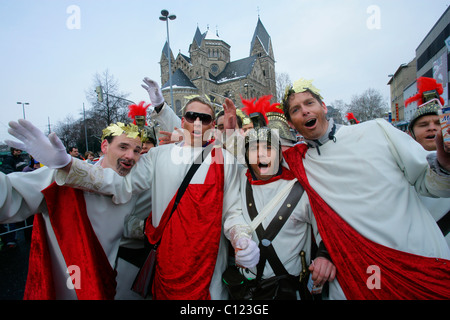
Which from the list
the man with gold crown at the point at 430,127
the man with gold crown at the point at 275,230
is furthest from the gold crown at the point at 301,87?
the man with gold crown at the point at 430,127

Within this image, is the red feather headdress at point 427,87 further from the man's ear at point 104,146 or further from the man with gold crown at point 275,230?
the man's ear at point 104,146

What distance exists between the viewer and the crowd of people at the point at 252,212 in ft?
5.00

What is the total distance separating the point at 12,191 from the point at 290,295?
2107 mm

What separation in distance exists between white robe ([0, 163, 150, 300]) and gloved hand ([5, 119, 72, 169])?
0.94 feet

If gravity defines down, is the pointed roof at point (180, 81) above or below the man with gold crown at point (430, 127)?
above

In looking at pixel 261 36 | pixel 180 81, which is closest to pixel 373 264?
pixel 180 81

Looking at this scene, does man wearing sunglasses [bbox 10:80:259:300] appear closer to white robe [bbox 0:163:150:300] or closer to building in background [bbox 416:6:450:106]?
white robe [bbox 0:163:150:300]

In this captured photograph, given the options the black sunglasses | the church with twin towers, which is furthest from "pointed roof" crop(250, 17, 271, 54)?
the black sunglasses

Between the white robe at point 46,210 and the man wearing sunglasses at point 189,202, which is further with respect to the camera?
the man wearing sunglasses at point 189,202

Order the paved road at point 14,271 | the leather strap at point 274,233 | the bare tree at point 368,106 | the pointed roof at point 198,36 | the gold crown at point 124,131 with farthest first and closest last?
1. the pointed roof at point 198,36
2. the bare tree at point 368,106
3. the paved road at point 14,271
4. the gold crown at point 124,131
5. the leather strap at point 274,233

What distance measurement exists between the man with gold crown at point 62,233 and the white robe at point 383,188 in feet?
6.07

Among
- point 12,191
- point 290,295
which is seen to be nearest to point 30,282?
point 12,191

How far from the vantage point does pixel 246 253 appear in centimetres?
160

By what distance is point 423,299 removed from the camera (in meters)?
1.42
